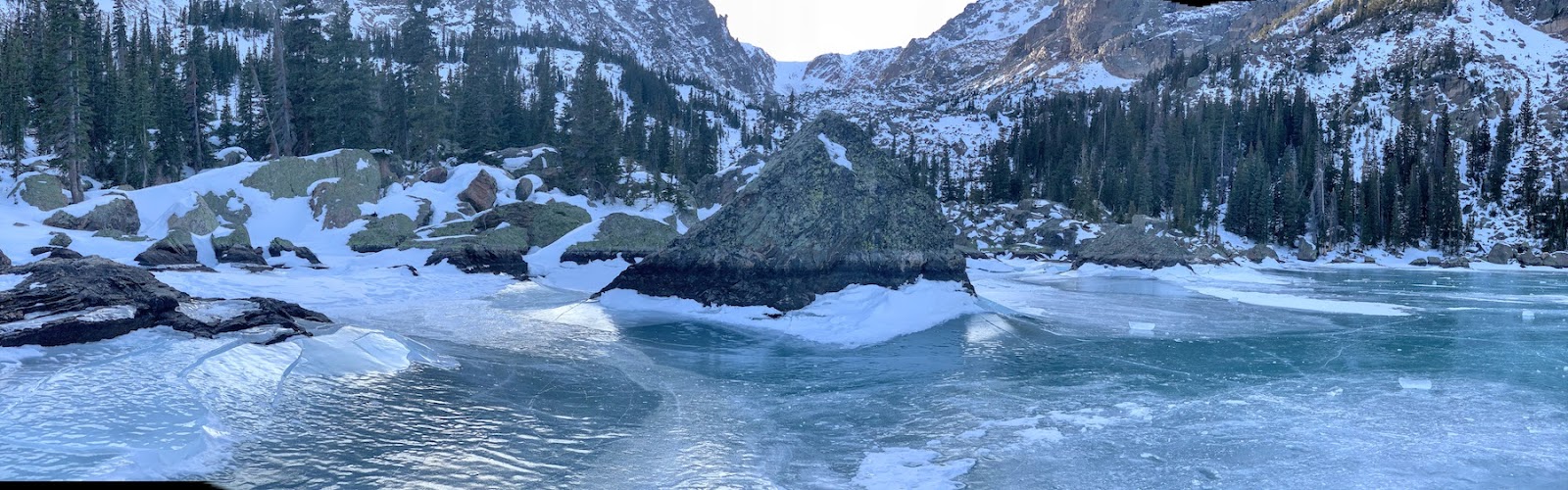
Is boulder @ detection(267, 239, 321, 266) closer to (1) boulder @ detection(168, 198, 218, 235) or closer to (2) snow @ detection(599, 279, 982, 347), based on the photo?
(1) boulder @ detection(168, 198, 218, 235)

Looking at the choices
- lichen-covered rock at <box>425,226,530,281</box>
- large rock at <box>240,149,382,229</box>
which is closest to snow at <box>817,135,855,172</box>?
lichen-covered rock at <box>425,226,530,281</box>

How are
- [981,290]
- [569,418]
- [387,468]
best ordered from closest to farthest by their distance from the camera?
1. [387,468]
2. [569,418]
3. [981,290]

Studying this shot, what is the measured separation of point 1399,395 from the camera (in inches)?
344

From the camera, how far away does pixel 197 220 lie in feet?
99.2

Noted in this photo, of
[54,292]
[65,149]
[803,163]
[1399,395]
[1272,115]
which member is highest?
[1272,115]

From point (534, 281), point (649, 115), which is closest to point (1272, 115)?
point (649, 115)

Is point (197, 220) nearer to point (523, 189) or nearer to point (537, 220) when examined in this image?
point (537, 220)

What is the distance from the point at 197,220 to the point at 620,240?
614 inches

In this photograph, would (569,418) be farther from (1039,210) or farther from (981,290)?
(1039,210)

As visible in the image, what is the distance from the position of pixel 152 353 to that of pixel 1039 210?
300ft

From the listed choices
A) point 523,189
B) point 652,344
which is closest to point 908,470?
point 652,344

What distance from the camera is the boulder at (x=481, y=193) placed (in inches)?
1639

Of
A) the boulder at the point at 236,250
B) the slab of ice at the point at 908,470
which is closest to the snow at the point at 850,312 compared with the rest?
the slab of ice at the point at 908,470

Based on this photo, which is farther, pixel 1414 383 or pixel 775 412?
pixel 1414 383
